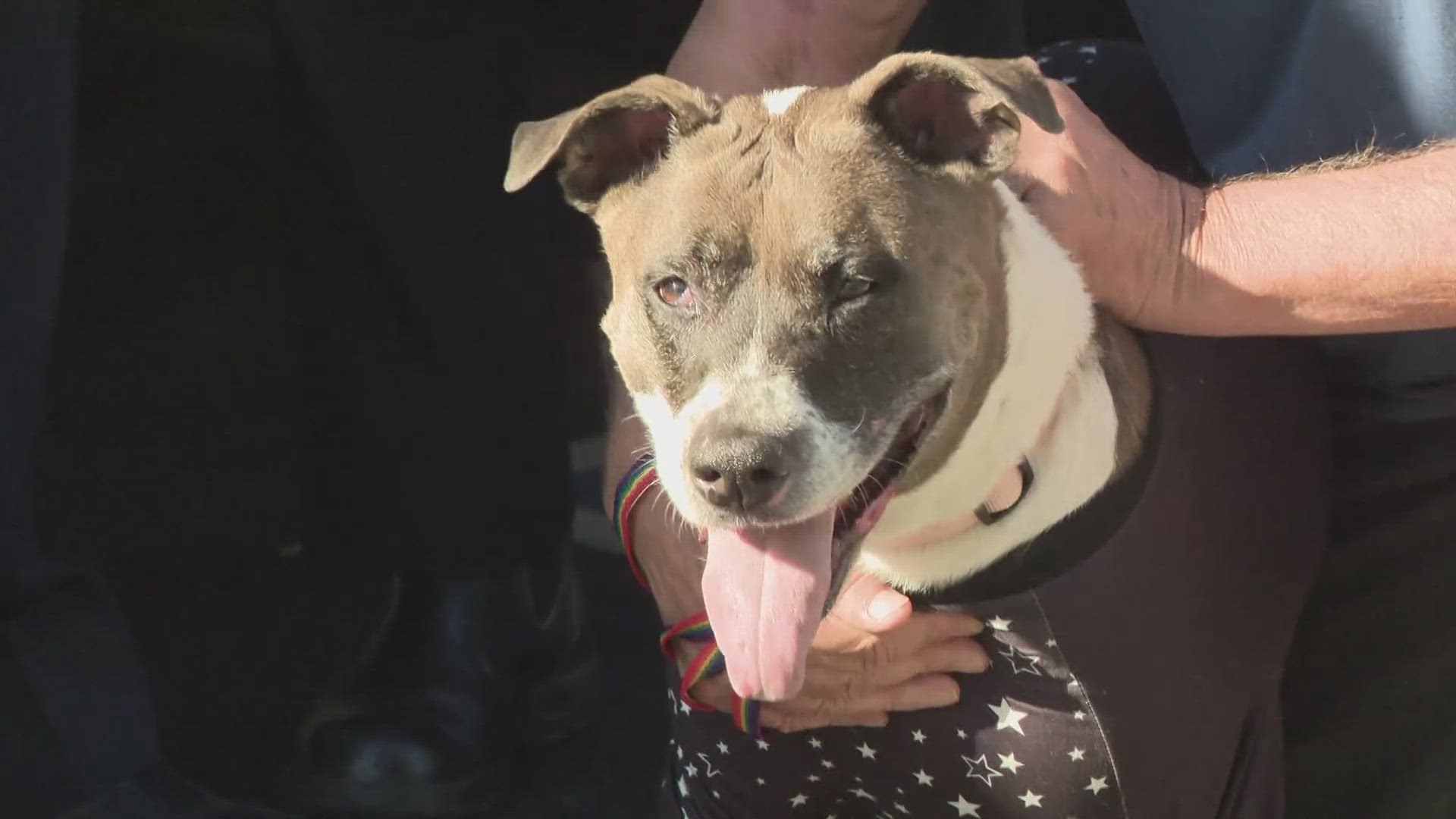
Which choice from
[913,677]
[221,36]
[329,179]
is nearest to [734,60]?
[329,179]

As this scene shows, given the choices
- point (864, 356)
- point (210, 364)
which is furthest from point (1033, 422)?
point (210, 364)

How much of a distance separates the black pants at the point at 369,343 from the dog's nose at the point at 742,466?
105 cm

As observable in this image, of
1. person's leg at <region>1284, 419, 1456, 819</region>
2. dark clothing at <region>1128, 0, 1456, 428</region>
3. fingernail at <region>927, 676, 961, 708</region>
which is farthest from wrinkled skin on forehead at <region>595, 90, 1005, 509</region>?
person's leg at <region>1284, 419, 1456, 819</region>

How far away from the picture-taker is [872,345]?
62.9 inches

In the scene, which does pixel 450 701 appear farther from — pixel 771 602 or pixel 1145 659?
pixel 1145 659

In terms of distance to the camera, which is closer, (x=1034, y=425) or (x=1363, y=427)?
(x=1034, y=425)

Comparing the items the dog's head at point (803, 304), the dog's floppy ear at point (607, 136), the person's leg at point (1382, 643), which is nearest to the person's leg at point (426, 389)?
the dog's floppy ear at point (607, 136)

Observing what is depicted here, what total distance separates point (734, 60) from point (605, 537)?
1.36 metres

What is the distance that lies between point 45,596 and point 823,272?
4.99ft

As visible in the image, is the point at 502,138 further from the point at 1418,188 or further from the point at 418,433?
the point at 1418,188

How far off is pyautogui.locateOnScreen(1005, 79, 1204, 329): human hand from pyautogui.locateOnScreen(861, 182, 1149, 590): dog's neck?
4cm

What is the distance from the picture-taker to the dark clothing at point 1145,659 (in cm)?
173

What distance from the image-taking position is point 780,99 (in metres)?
1.81

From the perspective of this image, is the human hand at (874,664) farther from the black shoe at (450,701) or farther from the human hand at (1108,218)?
the black shoe at (450,701)
